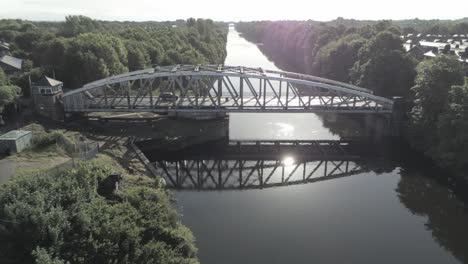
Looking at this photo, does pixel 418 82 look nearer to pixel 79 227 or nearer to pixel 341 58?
pixel 341 58

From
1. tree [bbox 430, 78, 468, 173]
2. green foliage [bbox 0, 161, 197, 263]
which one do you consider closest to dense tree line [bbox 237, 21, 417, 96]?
tree [bbox 430, 78, 468, 173]

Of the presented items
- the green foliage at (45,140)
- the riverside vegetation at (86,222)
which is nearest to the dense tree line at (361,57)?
the riverside vegetation at (86,222)

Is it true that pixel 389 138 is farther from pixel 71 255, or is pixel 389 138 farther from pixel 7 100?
pixel 7 100

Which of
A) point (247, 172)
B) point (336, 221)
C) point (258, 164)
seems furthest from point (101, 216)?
point (258, 164)

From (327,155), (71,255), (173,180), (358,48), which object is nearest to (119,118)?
(173,180)

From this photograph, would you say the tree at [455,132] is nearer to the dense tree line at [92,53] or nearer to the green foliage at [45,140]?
the green foliage at [45,140]

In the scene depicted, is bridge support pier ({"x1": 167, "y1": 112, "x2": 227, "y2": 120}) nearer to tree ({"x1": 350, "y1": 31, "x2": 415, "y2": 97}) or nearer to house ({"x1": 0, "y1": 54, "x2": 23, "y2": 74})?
tree ({"x1": 350, "y1": 31, "x2": 415, "y2": 97})

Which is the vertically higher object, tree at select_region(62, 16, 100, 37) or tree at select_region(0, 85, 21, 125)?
tree at select_region(62, 16, 100, 37)
